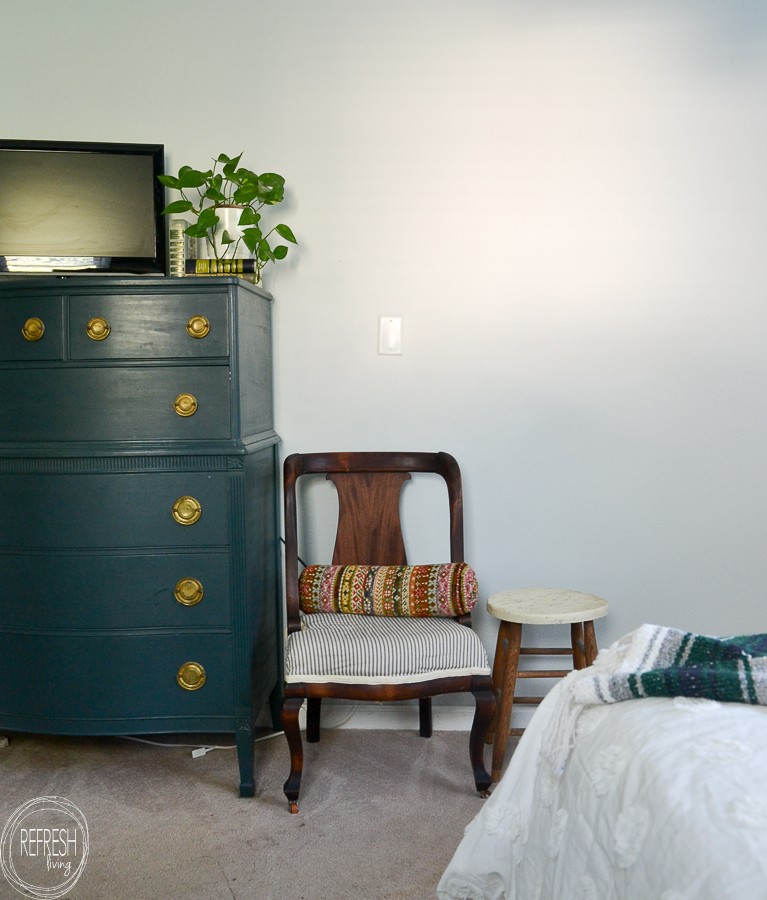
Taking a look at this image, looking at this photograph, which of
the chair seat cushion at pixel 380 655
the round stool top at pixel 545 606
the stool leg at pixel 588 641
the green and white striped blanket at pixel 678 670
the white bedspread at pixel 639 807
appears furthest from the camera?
the stool leg at pixel 588 641

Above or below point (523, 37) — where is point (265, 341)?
below

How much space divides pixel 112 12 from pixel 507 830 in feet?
7.85

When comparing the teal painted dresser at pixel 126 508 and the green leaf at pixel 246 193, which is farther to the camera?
the green leaf at pixel 246 193

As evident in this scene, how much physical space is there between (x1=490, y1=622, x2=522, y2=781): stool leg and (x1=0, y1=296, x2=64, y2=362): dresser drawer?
1.34m

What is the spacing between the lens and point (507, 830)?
134 cm

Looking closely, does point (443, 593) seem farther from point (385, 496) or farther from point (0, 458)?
point (0, 458)

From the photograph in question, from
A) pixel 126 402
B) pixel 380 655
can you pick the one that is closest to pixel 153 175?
pixel 126 402

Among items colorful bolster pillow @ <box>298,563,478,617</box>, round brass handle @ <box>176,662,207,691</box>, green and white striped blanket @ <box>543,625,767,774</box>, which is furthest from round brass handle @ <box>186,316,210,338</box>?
green and white striped blanket @ <box>543,625,767,774</box>

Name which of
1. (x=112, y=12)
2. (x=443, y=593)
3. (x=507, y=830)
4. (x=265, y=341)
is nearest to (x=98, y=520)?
(x=265, y=341)

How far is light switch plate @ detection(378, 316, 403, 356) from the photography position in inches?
101

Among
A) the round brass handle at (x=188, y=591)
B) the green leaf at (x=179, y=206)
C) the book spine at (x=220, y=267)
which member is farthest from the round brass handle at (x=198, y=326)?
the round brass handle at (x=188, y=591)

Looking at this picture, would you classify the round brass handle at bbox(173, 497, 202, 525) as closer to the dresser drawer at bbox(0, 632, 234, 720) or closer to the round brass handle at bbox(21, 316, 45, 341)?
the dresser drawer at bbox(0, 632, 234, 720)

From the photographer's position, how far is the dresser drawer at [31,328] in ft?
6.95

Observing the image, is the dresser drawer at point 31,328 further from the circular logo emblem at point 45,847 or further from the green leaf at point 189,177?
the circular logo emblem at point 45,847
